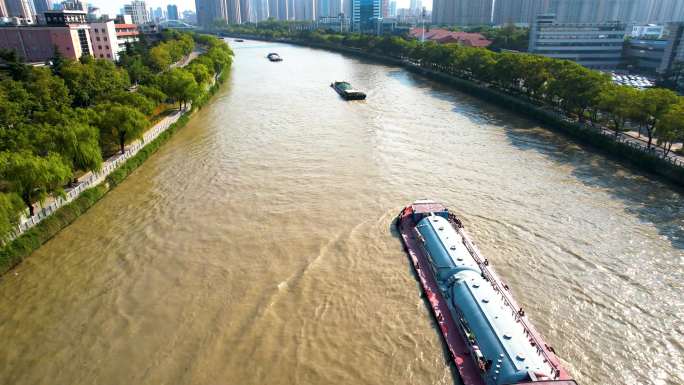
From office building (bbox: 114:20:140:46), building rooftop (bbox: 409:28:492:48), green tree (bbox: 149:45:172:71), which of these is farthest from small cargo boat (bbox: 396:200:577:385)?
building rooftop (bbox: 409:28:492:48)

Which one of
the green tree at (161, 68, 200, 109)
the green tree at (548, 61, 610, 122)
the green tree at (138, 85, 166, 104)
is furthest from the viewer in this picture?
the green tree at (161, 68, 200, 109)

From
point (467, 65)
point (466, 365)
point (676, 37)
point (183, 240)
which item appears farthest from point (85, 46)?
point (676, 37)

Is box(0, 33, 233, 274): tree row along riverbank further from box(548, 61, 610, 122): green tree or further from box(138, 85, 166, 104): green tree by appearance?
box(548, 61, 610, 122): green tree

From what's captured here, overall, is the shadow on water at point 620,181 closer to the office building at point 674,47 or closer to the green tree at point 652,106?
the green tree at point 652,106

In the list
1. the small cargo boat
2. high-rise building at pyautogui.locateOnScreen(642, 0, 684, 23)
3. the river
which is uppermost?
high-rise building at pyautogui.locateOnScreen(642, 0, 684, 23)

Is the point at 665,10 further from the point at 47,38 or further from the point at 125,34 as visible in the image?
the point at 47,38

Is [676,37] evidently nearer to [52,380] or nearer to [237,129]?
[237,129]

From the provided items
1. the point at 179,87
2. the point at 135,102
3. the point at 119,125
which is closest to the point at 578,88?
the point at 179,87

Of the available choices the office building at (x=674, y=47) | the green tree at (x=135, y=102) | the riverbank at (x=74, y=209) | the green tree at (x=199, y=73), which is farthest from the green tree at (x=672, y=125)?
the office building at (x=674, y=47)
